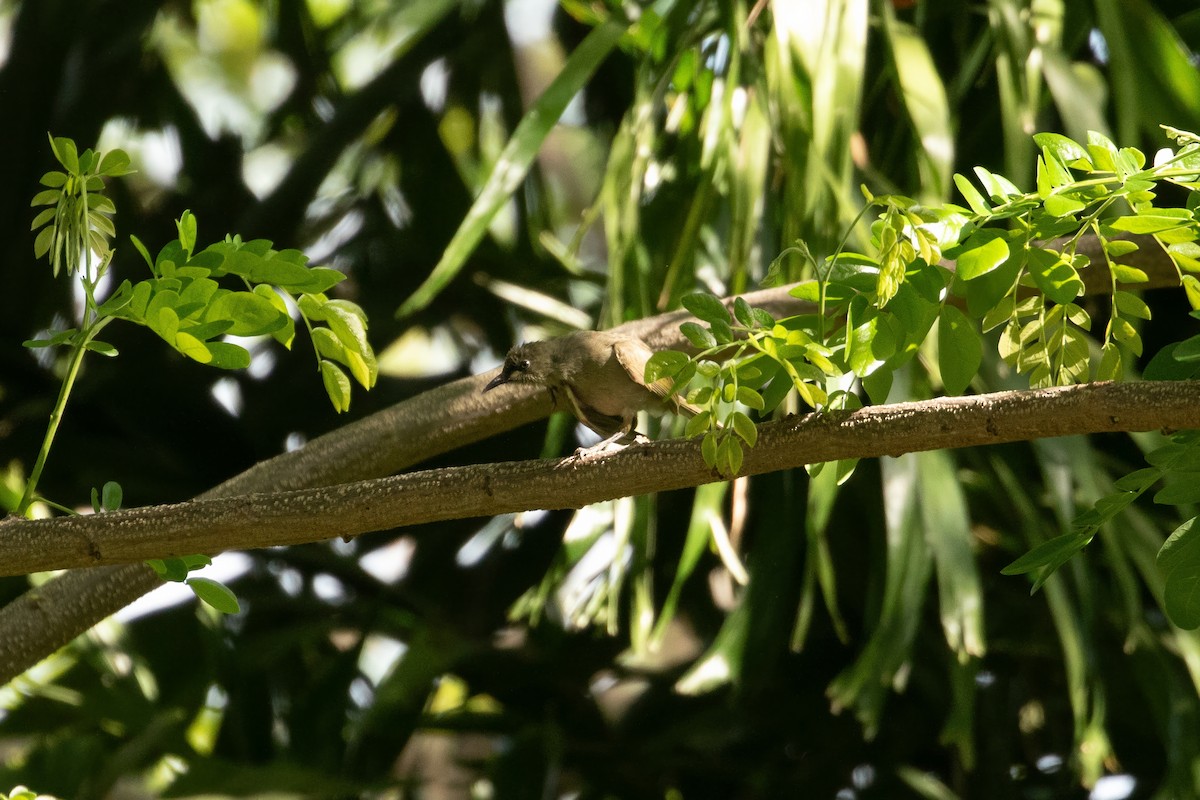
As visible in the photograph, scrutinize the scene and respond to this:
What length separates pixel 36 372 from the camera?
5145 mm

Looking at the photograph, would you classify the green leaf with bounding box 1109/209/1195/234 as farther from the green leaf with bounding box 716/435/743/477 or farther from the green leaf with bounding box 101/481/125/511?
the green leaf with bounding box 101/481/125/511

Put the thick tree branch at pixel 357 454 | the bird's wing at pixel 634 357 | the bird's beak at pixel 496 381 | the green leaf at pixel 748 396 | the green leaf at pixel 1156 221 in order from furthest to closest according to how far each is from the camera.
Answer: the bird's beak at pixel 496 381, the bird's wing at pixel 634 357, the thick tree branch at pixel 357 454, the green leaf at pixel 748 396, the green leaf at pixel 1156 221

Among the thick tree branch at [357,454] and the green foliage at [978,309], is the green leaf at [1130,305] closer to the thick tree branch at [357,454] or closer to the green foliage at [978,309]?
the green foliage at [978,309]

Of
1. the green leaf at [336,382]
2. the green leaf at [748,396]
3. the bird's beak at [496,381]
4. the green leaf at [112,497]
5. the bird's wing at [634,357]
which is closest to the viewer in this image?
the green leaf at [748,396]

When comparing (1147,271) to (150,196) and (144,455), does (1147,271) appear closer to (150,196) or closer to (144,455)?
(144,455)

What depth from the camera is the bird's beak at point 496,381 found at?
3.00 m

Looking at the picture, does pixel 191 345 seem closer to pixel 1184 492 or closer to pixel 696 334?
pixel 696 334

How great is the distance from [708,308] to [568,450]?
2860mm

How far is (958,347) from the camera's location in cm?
188

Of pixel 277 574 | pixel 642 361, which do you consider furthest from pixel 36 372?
pixel 642 361

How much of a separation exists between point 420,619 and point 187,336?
11.3 ft

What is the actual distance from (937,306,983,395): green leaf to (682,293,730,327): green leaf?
12.7 inches

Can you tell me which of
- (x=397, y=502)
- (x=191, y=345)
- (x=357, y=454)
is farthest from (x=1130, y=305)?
(x=357, y=454)

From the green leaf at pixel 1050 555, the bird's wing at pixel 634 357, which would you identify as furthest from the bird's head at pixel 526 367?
the green leaf at pixel 1050 555
